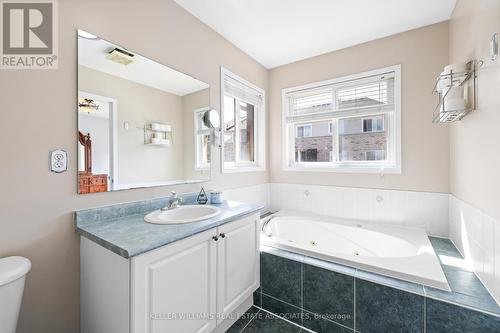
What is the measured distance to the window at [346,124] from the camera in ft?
7.91

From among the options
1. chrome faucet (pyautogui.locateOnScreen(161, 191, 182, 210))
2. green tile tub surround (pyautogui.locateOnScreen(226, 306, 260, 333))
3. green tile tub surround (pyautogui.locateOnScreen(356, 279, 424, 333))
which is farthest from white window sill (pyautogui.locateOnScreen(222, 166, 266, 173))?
green tile tub surround (pyautogui.locateOnScreen(356, 279, 424, 333))

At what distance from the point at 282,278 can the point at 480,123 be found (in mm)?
1733

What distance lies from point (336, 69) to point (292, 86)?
578 millimetres

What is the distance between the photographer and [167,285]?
1.12 m

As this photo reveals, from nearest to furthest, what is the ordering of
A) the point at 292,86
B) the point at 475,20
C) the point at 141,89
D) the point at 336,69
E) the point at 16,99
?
the point at 16,99, the point at 475,20, the point at 141,89, the point at 336,69, the point at 292,86

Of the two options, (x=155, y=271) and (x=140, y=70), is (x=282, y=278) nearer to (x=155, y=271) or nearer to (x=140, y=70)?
(x=155, y=271)

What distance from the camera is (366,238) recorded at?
7.44 ft

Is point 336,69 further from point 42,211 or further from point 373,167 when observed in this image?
point 42,211

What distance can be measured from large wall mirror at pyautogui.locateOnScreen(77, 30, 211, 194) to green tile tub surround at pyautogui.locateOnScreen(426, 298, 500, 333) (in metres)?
1.86

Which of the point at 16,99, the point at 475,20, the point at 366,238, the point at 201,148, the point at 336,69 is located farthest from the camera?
the point at 336,69

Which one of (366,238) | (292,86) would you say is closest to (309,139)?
(292,86)

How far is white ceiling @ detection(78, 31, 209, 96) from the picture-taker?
133 centimetres

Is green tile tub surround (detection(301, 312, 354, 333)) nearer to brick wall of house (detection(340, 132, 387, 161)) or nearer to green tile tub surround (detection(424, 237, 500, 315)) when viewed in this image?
green tile tub surround (detection(424, 237, 500, 315))

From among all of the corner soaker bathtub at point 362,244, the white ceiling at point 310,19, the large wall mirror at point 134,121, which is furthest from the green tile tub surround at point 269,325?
the white ceiling at point 310,19
